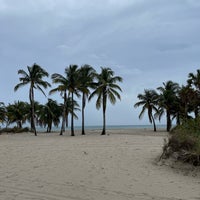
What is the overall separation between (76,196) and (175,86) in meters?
42.1

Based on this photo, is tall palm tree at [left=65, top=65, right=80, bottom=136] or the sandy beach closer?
the sandy beach

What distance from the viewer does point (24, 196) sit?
223 inches

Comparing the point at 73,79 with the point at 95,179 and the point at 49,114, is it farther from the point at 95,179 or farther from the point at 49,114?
the point at 95,179

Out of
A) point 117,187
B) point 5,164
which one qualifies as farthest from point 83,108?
point 117,187

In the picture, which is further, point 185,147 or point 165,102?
point 165,102

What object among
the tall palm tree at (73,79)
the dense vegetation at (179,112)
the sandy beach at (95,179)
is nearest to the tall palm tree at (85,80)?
the tall palm tree at (73,79)

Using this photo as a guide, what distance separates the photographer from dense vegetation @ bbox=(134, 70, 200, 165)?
9.56 m

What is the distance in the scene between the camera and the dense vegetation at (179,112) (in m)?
9.56

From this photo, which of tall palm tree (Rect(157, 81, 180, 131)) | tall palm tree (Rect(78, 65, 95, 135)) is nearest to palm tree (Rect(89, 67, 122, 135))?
tall palm tree (Rect(78, 65, 95, 135))

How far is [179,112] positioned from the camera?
42.8 meters

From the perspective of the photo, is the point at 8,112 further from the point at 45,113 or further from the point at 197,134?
the point at 197,134

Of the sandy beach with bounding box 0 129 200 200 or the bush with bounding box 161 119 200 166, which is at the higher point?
the bush with bounding box 161 119 200 166

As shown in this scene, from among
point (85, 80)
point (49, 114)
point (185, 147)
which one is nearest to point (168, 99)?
point (85, 80)

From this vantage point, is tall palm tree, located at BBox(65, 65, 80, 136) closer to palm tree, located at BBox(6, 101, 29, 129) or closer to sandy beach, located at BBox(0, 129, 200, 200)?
palm tree, located at BBox(6, 101, 29, 129)
